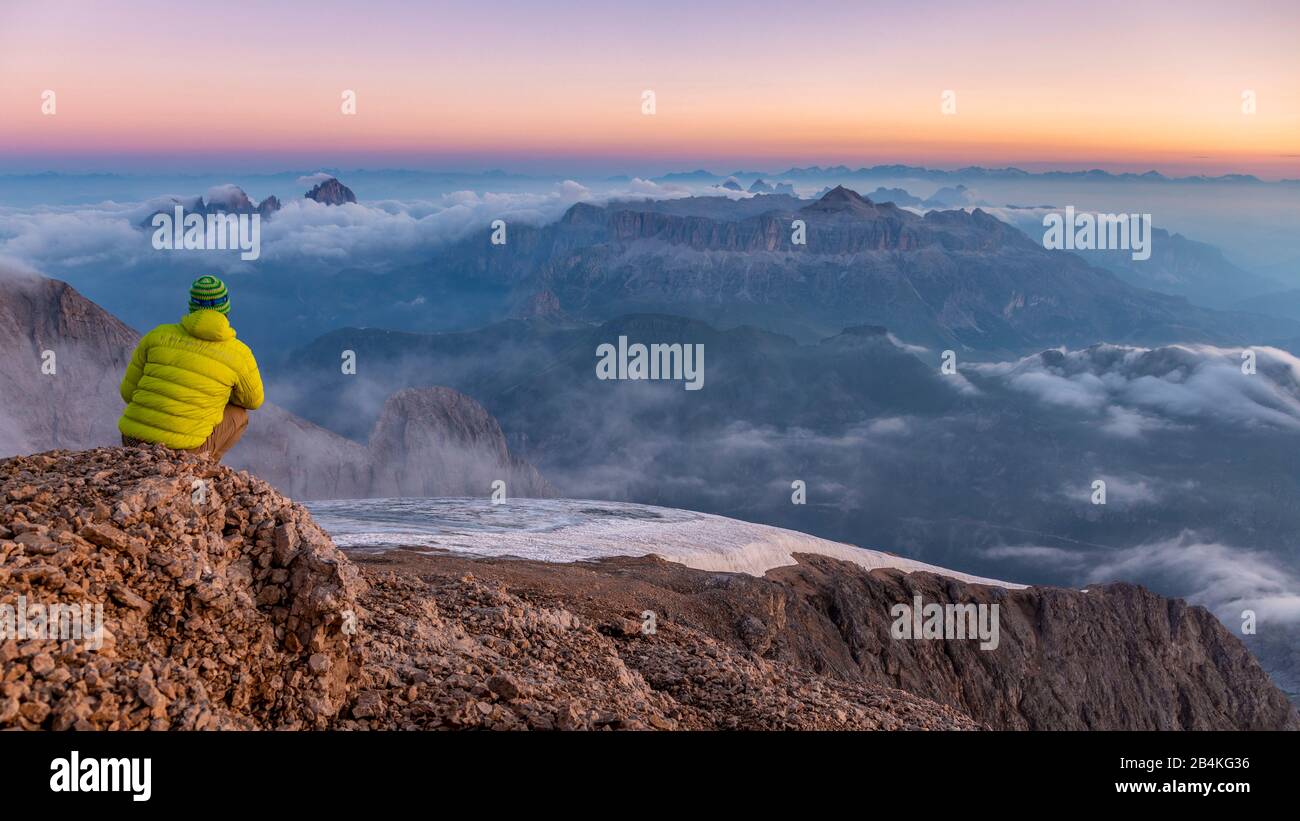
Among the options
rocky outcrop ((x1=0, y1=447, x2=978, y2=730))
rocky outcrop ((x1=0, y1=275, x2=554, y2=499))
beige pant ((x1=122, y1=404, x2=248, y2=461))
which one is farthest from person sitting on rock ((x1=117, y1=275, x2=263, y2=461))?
rocky outcrop ((x1=0, y1=275, x2=554, y2=499))

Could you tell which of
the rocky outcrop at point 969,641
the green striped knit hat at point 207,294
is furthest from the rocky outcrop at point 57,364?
the green striped knit hat at point 207,294

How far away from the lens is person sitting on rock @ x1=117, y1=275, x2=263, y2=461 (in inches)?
460

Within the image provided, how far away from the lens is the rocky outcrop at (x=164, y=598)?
7.36m

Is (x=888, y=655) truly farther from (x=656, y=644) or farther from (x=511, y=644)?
(x=511, y=644)

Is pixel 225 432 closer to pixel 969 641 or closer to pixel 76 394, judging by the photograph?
pixel 969 641

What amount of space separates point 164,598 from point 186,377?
3.79 metres

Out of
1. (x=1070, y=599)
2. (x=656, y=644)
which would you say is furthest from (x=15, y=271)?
(x=656, y=644)

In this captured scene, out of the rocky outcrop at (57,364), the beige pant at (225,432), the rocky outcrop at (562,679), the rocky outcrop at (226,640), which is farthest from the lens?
the rocky outcrop at (57,364)

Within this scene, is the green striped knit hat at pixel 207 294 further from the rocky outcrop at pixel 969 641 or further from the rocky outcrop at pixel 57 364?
the rocky outcrop at pixel 57 364

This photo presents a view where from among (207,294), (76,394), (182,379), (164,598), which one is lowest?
(76,394)

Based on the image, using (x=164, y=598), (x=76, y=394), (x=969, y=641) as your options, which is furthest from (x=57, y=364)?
(x=164, y=598)

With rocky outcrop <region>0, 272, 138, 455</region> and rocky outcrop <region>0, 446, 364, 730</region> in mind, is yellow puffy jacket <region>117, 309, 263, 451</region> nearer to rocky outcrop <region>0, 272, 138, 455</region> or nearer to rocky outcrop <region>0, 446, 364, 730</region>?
rocky outcrop <region>0, 446, 364, 730</region>

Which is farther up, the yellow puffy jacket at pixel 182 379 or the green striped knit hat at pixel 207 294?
the green striped knit hat at pixel 207 294

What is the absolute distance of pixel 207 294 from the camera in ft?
39.4
